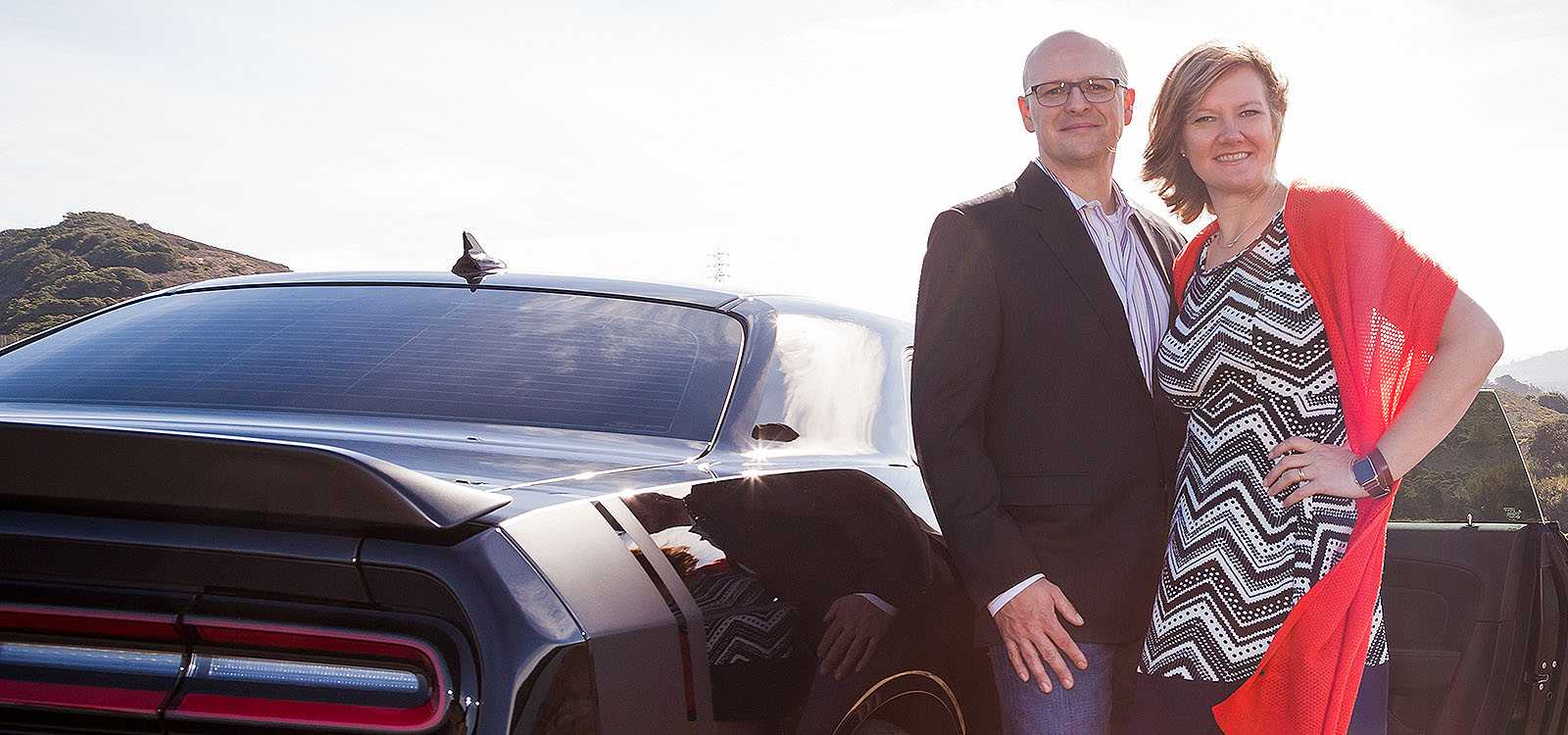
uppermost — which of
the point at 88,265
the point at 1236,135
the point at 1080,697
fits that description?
the point at 1236,135

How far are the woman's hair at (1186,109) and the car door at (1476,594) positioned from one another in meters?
1.45

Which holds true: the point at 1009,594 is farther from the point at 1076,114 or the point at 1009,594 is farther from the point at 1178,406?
the point at 1076,114

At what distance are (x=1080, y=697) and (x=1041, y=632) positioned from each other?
0.60 ft

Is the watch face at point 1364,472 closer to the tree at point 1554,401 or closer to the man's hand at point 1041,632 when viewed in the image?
the man's hand at point 1041,632

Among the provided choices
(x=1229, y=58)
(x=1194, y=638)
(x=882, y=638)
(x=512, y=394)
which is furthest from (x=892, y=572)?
(x=1229, y=58)

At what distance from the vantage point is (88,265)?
5788 cm

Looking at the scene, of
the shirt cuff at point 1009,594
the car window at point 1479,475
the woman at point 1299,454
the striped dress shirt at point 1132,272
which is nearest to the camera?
the woman at point 1299,454

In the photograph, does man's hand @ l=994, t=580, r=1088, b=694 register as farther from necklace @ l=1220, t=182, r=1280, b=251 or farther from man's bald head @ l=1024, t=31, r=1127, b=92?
man's bald head @ l=1024, t=31, r=1127, b=92

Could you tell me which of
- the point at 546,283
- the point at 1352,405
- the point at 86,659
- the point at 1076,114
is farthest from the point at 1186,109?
the point at 86,659

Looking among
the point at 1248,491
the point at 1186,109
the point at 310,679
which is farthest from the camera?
the point at 1186,109

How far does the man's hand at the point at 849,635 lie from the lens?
7.18ft

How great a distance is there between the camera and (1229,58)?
266 cm

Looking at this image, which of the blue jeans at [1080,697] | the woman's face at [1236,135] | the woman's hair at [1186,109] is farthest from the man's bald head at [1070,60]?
the blue jeans at [1080,697]

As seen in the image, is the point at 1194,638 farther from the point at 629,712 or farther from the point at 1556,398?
the point at 1556,398
